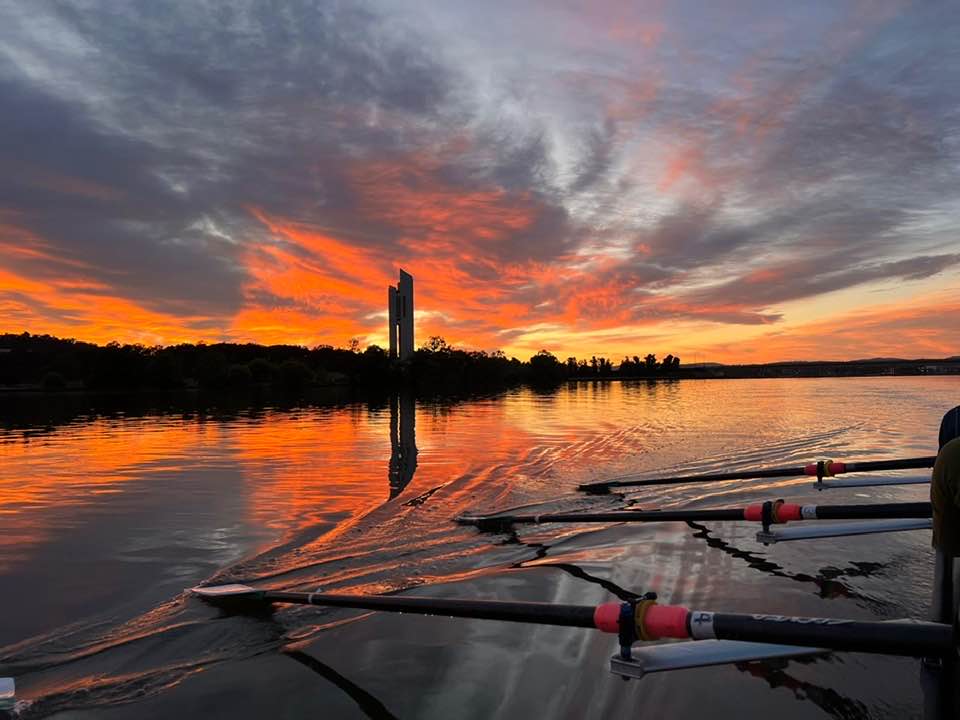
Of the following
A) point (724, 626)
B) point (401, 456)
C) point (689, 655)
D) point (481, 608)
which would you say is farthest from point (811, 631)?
point (401, 456)

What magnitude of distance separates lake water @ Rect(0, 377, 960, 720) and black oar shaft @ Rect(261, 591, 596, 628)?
487mm

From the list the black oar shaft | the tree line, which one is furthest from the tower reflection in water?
the tree line

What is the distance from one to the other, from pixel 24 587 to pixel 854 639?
29.0 feet

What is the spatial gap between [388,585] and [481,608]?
332 centimetres

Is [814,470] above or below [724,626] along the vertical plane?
→ below

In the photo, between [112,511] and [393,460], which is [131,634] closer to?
[112,511]

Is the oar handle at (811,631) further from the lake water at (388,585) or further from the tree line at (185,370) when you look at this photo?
the tree line at (185,370)

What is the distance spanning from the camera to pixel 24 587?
7582mm

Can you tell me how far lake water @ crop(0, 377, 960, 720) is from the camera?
457 centimetres

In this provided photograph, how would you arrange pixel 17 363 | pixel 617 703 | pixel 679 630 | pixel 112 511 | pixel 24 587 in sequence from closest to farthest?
pixel 679 630
pixel 617 703
pixel 24 587
pixel 112 511
pixel 17 363

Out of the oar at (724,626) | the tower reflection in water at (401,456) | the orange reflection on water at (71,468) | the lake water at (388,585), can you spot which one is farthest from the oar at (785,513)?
the orange reflection on water at (71,468)

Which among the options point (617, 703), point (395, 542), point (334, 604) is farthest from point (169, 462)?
point (617, 703)

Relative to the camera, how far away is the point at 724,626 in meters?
3.08

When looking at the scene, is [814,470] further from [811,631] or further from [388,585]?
[811,631]
